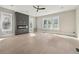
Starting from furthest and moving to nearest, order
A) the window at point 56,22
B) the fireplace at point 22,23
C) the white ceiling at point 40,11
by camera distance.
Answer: the fireplace at point 22,23
the window at point 56,22
the white ceiling at point 40,11

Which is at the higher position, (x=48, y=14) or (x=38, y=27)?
(x=48, y=14)

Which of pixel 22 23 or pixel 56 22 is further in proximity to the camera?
pixel 22 23

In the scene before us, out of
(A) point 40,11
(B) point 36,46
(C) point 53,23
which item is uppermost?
(A) point 40,11

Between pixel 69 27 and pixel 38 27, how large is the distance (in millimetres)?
578

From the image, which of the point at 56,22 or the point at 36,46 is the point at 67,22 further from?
the point at 36,46

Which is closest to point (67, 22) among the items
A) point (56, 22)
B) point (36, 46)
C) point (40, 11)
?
point (56, 22)

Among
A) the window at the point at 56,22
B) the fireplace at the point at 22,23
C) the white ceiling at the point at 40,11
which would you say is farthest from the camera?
the fireplace at the point at 22,23

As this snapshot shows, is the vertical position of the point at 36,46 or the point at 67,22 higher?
the point at 67,22

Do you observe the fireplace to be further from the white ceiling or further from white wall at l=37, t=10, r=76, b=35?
white wall at l=37, t=10, r=76, b=35

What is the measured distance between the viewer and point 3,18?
1554 millimetres

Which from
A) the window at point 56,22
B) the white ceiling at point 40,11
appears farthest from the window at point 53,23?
the white ceiling at point 40,11

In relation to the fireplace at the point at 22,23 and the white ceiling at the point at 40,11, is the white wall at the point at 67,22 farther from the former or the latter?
the fireplace at the point at 22,23
